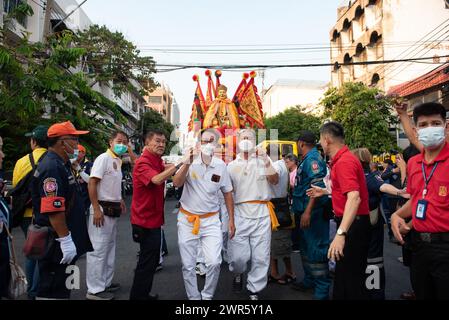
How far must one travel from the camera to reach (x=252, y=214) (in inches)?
168

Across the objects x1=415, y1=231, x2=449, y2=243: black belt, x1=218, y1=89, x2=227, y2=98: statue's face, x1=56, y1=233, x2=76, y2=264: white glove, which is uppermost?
x1=218, y1=89, x2=227, y2=98: statue's face

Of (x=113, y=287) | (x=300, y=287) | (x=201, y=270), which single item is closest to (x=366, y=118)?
(x=300, y=287)

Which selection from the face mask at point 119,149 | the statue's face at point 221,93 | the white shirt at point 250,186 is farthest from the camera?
the statue's face at point 221,93

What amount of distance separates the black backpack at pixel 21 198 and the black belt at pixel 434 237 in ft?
12.0

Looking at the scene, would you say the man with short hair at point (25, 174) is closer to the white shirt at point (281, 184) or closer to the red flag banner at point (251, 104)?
the white shirt at point (281, 184)

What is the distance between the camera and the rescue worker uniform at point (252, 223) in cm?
417

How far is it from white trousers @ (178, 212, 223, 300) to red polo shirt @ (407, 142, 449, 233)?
1.98 meters

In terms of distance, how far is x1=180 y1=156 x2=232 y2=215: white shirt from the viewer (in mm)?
3963

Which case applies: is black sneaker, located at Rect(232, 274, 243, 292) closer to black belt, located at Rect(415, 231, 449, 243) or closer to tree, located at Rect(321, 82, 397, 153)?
black belt, located at Rect(415, 231, 449, 243)

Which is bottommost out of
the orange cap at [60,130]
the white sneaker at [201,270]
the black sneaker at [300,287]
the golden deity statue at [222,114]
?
the black sneaker at [300,287]

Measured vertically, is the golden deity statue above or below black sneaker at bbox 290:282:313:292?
above

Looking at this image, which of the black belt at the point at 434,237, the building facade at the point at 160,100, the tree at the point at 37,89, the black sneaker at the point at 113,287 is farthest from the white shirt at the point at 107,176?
A: the building facade at the point at 160,100

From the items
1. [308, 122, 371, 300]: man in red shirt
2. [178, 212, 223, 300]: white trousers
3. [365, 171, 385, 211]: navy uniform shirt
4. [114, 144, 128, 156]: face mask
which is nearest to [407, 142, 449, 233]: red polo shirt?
[308, 122, 371, 300]: man in red shirt

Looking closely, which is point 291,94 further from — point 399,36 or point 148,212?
point 148,212
